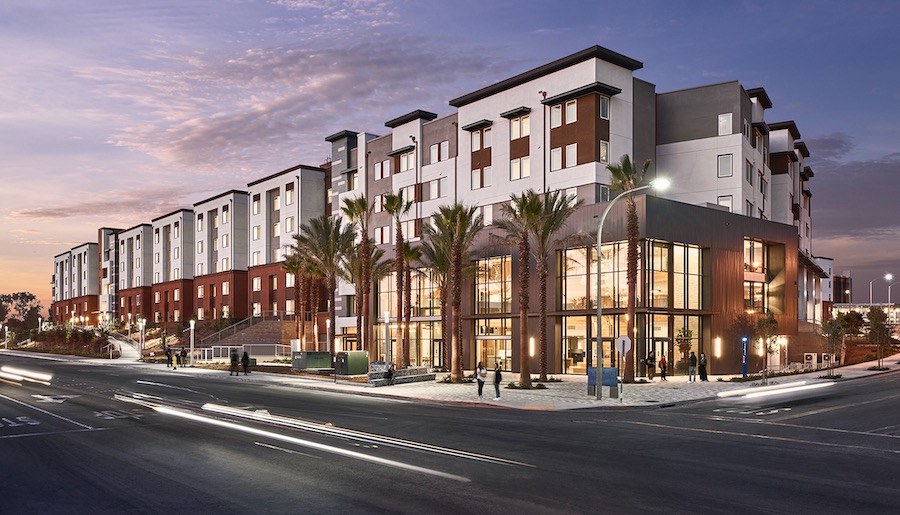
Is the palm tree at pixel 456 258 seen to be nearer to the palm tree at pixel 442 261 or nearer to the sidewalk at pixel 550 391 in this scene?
the palm tree at pixel 442 261

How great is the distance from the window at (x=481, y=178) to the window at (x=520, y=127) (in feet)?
12.8

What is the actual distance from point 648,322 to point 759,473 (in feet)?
114

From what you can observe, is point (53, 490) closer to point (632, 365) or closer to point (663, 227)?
point (632, 365)

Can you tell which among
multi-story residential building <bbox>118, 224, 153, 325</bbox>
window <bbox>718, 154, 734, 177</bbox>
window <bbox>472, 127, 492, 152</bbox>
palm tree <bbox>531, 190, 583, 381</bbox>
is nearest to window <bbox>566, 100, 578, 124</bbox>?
window <bbox>472, 127, 492, 152</bbox>

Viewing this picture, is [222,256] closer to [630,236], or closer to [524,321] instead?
[524,321]

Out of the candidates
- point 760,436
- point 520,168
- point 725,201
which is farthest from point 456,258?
point 760,436

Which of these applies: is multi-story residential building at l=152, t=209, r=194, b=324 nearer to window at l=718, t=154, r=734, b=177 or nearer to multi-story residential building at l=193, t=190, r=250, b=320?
multi-story residential building at l=193, t=190, r=250, b=320

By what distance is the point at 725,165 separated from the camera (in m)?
60.8

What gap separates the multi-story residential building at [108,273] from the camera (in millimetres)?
148625

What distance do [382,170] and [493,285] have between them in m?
25.5

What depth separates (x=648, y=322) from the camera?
162 feet

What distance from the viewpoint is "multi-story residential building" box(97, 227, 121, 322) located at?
5851 inches

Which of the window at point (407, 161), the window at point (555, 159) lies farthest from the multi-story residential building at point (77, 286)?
the window at point (555, 159)

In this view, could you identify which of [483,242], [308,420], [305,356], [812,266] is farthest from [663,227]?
[812,266]
